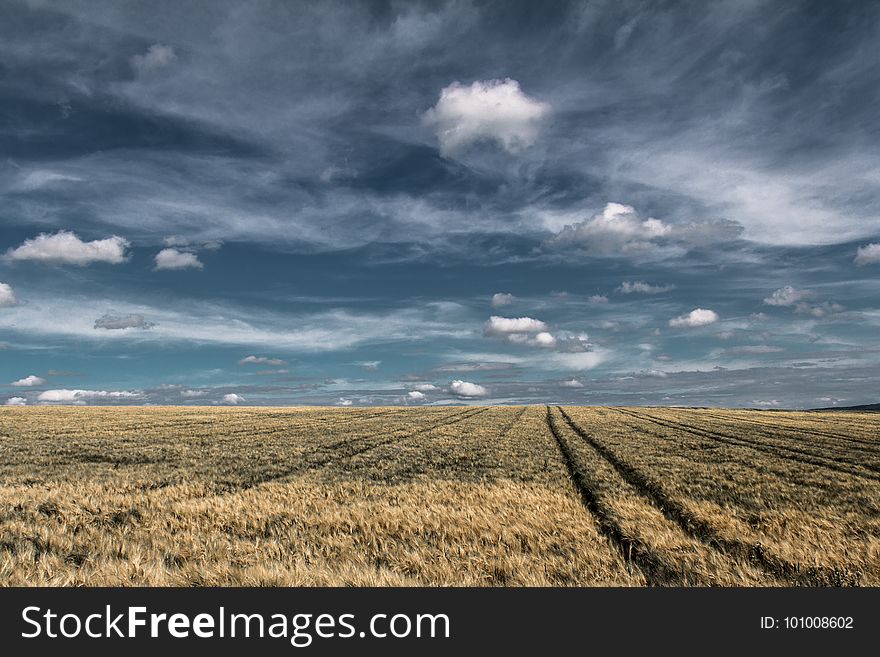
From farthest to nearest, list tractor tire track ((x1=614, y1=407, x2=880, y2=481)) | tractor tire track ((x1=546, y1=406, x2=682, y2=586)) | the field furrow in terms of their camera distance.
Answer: tractor tire track ((x1=614, y1=407, x2=880, y2=481))
tractor tire track ((x1=546, y1=406, x2=682, y2=586))
the field furrow

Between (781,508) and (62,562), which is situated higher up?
(62,562)

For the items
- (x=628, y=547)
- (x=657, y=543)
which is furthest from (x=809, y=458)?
(x=628, y=547)

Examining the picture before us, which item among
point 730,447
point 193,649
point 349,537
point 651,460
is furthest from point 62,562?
point 730,447

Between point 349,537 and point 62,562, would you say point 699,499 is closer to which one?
point 349,537

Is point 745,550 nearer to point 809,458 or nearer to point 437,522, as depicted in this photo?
point 437,522

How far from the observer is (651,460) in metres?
24.0

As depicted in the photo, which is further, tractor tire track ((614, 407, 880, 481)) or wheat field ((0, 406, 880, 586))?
tractor tire track ((614, 407, 880, 481))

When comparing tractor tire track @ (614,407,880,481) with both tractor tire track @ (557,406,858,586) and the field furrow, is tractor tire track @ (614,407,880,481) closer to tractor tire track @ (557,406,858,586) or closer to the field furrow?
the field furrow

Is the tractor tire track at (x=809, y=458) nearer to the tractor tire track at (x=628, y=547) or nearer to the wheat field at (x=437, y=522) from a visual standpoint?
the wheat field at (x=437, y=522)

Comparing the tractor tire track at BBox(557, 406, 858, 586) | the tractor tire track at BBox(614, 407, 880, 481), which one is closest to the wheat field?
the tractor tire track at BBox(557, 406, 858, 586)

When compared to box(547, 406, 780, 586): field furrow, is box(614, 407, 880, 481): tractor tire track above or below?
below

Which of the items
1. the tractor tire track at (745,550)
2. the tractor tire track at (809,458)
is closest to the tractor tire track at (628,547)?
the tractor tire track at (745,550)

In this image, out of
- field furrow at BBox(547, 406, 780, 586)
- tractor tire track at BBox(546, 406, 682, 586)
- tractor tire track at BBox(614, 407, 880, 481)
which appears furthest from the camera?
tractor tire track at BBox(614, 407, 880, 481)

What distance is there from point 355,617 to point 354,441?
2976 cm
